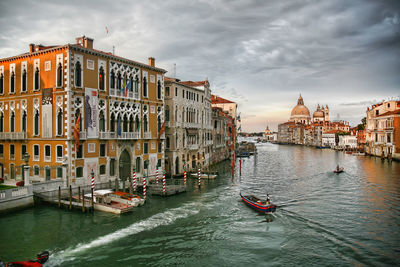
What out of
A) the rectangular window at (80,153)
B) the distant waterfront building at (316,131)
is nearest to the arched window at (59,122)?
the rectangular window at (80,153)

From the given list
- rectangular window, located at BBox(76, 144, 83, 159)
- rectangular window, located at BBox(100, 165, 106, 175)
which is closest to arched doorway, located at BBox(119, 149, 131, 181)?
rectangular window, located at BBox(100, 165, 106, 175)

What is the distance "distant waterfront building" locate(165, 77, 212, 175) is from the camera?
36.7 m

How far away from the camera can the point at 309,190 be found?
3178 centimetres

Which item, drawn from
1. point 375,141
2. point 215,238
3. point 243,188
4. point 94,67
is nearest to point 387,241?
point 215,238

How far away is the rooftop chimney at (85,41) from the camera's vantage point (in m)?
26.9

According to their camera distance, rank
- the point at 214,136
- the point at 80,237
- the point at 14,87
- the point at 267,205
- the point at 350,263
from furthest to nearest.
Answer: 1. the point at 214,136
2. the point at 14,87
3. the point at 267,205
4. the point at 80,237
5. the point at 350,263

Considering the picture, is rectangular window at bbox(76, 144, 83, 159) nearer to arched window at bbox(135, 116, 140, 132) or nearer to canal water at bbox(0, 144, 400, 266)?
canal water at bbox(0, 144, 400, 266)

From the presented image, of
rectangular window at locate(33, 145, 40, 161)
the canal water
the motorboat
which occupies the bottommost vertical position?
the canal water

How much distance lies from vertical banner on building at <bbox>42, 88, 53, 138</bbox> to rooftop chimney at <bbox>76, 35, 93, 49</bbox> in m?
5.14

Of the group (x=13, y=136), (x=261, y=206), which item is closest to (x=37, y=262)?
(x=261, y=206)

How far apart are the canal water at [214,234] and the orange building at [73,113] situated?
4.86 meters

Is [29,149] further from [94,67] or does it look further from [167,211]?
[167,211]

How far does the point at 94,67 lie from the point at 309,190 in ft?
79.0

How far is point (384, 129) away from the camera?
67312 millimetres
